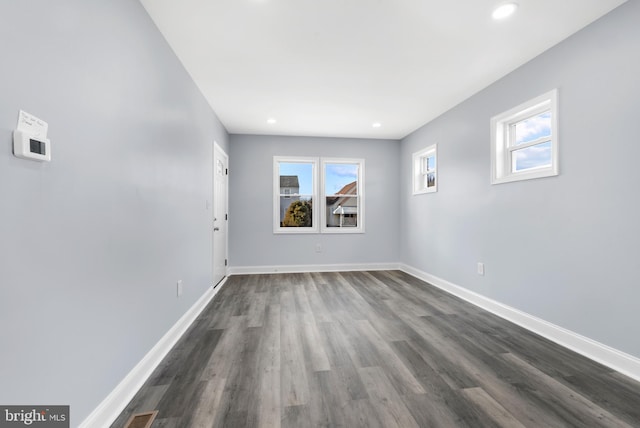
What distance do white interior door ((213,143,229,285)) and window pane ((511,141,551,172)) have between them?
3.74 metres

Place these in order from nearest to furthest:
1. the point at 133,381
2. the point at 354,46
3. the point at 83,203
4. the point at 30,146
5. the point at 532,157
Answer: the point at 30,146 → the point at 83,203 → the point at 133,381 → the point at 354,46 → the point at 532,157

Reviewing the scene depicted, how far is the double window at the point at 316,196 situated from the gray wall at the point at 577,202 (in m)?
2.41

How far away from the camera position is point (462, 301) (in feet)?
11.7

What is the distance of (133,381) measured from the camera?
1.75 metres

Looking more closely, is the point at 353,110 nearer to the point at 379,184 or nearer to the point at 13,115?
the point at 379,184

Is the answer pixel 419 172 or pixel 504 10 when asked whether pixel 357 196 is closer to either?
pixel 419 172

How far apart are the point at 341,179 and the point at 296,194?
948mm

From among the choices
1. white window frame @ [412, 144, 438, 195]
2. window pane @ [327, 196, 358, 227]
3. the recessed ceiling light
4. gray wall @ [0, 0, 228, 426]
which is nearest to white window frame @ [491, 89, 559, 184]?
the recessed ceiling light

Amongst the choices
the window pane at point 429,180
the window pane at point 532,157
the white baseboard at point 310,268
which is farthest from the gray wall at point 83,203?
the window pane at point 429,180

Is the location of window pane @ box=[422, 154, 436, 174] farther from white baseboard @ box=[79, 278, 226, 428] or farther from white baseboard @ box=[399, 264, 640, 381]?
white baseboard @ box=[79, 278, 226, 428]

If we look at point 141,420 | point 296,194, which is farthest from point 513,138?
point 141,420

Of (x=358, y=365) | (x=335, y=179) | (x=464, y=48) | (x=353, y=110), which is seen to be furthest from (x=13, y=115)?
(x=335, y=179)

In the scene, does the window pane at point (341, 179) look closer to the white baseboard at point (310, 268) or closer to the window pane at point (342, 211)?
the window pane at point (342, 211)

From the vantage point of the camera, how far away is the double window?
5387mm
